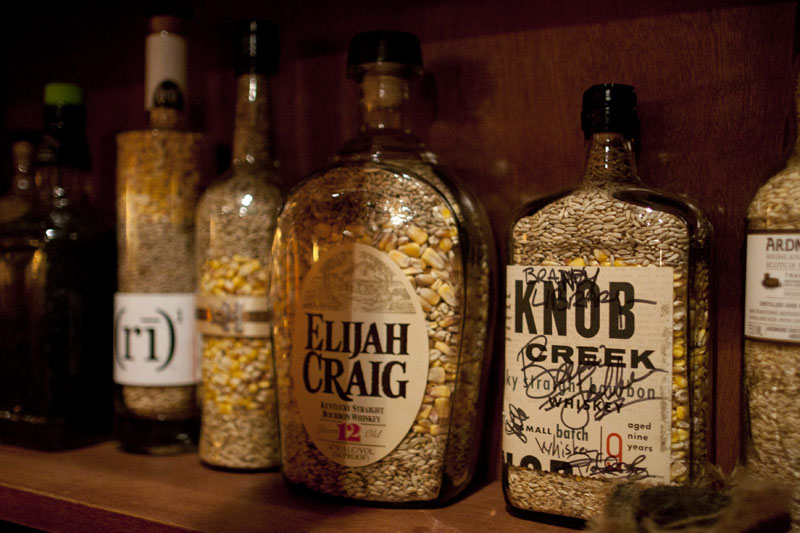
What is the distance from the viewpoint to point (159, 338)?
0.75 meters

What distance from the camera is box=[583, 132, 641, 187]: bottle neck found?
22.2 inches

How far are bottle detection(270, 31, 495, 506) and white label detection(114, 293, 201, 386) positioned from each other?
15 cm

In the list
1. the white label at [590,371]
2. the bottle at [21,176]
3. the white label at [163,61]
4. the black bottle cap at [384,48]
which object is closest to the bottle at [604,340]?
the white label at [590,371]

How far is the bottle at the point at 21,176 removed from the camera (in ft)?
2.94

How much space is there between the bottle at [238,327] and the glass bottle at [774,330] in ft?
1.33

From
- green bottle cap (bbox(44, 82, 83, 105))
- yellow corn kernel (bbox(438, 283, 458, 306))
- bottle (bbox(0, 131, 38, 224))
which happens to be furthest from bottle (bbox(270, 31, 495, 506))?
bottle (bbox(0, 131, 38, 224))

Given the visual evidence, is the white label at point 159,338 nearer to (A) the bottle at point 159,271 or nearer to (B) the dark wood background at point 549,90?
(A) the bottle at point 159,271

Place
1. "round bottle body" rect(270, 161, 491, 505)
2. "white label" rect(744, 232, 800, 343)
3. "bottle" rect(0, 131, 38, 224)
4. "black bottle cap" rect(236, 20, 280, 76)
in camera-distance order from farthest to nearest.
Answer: "bottle" rect(0, 131, 38, 224)
"black bottle cap" rect(236, 20, 280, 76)
"round bottle body" rect(270, 161, 491, 505)
"white label" rect(744, 232, 800, 343)

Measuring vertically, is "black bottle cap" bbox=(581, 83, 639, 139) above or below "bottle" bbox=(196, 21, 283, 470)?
above

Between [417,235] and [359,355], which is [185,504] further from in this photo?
[417,235]

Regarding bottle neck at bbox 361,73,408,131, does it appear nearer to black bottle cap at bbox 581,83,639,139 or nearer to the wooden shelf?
black bottle cap at bbox 581,83,639,139

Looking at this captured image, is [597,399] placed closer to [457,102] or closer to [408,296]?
[408,296]

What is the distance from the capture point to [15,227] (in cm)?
79

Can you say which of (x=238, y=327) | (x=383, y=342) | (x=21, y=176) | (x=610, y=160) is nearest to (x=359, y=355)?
(x=383, y=342)
